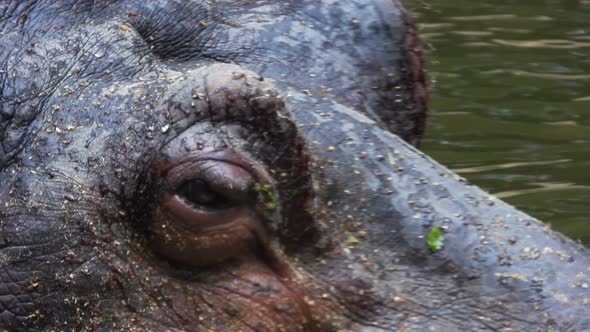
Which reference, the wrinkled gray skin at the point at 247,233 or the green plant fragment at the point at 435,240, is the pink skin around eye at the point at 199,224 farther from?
the green plant fragment at the point at 435,240

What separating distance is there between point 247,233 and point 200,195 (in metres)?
0.12

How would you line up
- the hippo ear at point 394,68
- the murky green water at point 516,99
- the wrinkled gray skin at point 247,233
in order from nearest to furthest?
the wrinkled gray skin at point 247,233 → the hippo ear at point 394,68 → the murky green water at point 516,99

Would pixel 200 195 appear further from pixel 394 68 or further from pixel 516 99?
pixel 516 99

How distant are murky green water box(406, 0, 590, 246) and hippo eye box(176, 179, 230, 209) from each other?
2.68 m

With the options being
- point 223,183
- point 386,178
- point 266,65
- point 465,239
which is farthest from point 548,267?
point 266,65

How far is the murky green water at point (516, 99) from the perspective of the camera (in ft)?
18.9

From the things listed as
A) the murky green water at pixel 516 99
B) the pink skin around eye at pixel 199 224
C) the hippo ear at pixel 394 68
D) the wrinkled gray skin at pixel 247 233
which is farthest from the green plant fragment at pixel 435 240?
the murky green water at pixel 516 99

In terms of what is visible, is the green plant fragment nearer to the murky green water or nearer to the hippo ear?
the hippo ear

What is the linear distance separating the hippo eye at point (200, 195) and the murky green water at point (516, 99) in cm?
268

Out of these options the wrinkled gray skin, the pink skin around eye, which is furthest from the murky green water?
the pink skin around eye

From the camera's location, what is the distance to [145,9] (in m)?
3.21

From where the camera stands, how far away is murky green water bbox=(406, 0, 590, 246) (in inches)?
227

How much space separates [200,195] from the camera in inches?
107

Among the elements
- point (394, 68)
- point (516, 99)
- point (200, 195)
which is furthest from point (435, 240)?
point (516, 99)
